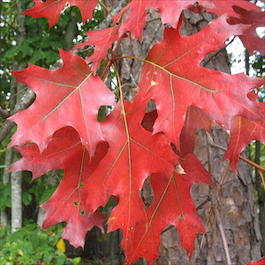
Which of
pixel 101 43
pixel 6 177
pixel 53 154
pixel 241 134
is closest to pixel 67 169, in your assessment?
pixel 53 154

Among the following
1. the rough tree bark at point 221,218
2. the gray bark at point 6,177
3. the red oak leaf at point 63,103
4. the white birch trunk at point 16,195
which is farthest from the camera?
the gray bark at point 6,177

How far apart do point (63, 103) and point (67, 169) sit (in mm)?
197

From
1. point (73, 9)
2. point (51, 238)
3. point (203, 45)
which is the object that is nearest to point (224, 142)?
point (203, 45)

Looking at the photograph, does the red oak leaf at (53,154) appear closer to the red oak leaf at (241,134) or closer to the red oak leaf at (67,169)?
the red oak leaf at (67,169)

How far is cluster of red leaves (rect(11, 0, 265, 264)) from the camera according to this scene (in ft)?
2.09

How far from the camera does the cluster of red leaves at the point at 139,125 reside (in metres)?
0.64

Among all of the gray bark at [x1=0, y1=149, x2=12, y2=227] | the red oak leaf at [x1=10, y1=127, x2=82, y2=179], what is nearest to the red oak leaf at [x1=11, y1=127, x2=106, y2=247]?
the red oak leaf at [x1=10, y1=127, x2=82, y2=179]

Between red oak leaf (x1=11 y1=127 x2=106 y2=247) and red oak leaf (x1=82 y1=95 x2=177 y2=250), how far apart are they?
0.24 feet

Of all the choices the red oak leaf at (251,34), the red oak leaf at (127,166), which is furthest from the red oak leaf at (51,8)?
the red oak leaf at (251,34)

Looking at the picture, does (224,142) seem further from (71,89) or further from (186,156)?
(71,89)

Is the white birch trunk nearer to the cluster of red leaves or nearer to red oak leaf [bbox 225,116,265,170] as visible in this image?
the cluster of red leaves

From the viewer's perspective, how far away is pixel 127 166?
69cm

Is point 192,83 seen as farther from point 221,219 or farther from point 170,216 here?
point 221,219

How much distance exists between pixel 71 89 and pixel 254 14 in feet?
2.04
